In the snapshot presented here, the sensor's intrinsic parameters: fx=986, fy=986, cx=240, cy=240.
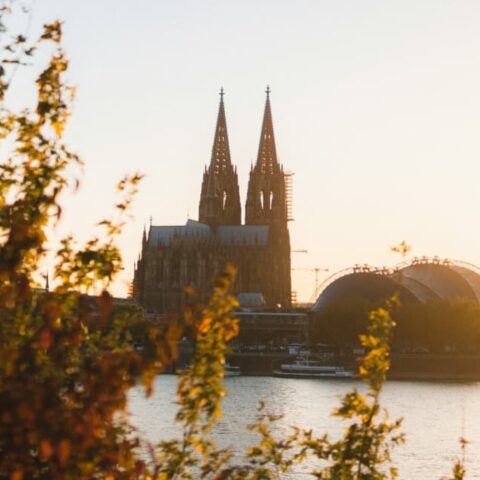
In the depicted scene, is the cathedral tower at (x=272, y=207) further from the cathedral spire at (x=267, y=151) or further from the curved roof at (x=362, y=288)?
the curved roof at (x=362, y=288)

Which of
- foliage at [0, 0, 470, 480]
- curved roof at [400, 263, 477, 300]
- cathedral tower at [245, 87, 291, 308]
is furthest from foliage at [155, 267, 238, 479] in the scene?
curved roof at [400, 263, 477, 300]

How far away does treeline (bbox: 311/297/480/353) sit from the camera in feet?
298

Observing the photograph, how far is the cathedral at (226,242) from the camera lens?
11219cm

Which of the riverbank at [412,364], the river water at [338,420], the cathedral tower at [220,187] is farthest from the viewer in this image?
the cathedral tower at [220,187]

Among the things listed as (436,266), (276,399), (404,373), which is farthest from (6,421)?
(436,266)

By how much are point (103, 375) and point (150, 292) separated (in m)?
109

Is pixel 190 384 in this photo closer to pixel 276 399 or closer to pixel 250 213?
pixel 276 399

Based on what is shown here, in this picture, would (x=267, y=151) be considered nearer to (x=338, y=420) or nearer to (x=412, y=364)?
(x=412, y=364)

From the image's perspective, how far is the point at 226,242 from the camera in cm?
11281

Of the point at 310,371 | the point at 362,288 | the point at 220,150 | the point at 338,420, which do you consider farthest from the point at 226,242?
the point at 338,420

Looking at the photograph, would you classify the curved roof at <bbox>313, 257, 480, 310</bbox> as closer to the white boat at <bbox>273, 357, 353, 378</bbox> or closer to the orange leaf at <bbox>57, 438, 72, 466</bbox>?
the white boat at <bbox>273, 357, 353, 378</bbox>

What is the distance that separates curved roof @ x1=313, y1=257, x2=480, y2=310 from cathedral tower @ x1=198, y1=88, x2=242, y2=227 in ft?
48.3

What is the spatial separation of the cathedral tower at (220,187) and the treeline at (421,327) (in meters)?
24.8

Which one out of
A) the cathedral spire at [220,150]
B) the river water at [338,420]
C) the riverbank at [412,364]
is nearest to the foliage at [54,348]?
the river water at [338,420]
